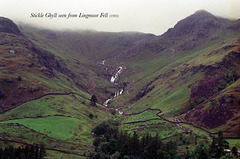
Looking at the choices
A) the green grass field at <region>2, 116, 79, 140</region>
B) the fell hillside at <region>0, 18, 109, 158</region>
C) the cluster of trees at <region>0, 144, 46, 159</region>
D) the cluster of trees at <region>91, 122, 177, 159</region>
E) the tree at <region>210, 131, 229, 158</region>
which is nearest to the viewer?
the cluster of trees at <region>0, 144, 46, 159</region>

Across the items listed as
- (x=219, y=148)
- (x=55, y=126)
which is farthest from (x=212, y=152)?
(x=55, y=126)

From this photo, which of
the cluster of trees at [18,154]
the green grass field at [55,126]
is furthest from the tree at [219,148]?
the green grass field at [55,126]

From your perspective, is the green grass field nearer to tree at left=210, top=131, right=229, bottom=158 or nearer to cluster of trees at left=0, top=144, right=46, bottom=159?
cluster of trees at left=0, top=144, right=46, bottom=159

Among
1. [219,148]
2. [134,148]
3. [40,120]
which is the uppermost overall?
[40,120]

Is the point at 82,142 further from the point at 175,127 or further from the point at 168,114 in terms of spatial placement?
the point at 168,114

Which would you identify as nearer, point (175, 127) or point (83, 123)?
point (175, 127)

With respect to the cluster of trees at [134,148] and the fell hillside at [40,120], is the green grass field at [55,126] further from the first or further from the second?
the cluster of trees at [134,148]

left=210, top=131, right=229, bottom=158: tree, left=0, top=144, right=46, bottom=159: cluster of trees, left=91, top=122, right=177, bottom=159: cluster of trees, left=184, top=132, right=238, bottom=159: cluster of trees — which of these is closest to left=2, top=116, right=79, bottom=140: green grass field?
left=91, top=122, right=177, bottom=159: cluster of trees

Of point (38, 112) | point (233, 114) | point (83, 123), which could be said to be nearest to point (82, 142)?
point (83, 123)

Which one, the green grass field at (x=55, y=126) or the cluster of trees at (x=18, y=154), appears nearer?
the cluster of trees at (x=18, y=154)

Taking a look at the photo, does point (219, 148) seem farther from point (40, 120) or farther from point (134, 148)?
point (40, 120)

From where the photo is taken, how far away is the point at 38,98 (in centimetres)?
19075

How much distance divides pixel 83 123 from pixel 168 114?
227ft

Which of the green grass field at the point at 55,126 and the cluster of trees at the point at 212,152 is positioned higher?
the green grass field at the point at 55,126
